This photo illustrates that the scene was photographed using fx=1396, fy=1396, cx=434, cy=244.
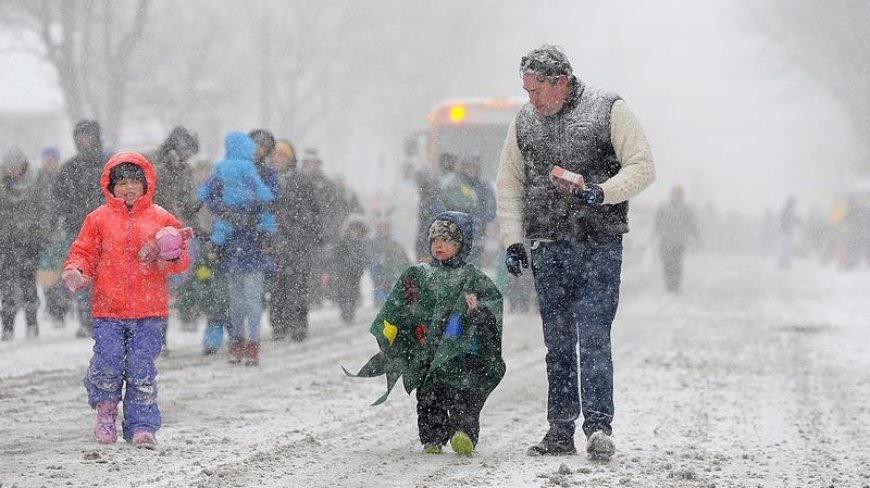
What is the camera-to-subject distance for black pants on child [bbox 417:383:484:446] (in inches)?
251

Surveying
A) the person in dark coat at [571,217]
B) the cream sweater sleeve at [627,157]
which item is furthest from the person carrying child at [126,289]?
the cream sweater sleeve at [627,157]

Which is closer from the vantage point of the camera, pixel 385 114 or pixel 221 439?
pixel 221 439

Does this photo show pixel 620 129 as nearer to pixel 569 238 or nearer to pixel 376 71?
pixel 569 238

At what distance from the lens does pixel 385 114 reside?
53.0m

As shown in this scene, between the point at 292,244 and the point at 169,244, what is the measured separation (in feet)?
18.9

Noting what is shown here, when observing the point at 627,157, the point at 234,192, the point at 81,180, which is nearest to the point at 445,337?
the point at 627,157

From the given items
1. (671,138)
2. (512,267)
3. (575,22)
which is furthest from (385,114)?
(671,138)

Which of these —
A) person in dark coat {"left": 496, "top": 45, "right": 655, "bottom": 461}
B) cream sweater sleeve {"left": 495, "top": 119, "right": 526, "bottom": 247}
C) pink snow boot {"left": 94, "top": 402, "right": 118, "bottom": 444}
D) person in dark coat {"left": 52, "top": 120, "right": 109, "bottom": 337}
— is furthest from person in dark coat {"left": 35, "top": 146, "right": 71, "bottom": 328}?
person in dark coat {"left": 496, "top": 45, "right": 655, "bottom": 461}

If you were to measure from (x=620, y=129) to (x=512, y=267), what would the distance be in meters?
0.77

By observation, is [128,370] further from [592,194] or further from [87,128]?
[87,128]

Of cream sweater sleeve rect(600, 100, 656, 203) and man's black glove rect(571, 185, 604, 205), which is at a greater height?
cream sweater sleeve rect(600, 100, 656, 203)

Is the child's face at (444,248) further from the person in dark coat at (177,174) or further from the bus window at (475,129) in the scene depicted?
the bus window at (475,129)

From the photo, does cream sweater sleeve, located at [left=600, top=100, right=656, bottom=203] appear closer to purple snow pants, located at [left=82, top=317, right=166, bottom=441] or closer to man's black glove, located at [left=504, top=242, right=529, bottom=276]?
man's black glove, located at [left=504, top=242, right=529, bottom=276]

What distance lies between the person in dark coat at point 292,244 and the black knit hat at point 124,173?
503cm
